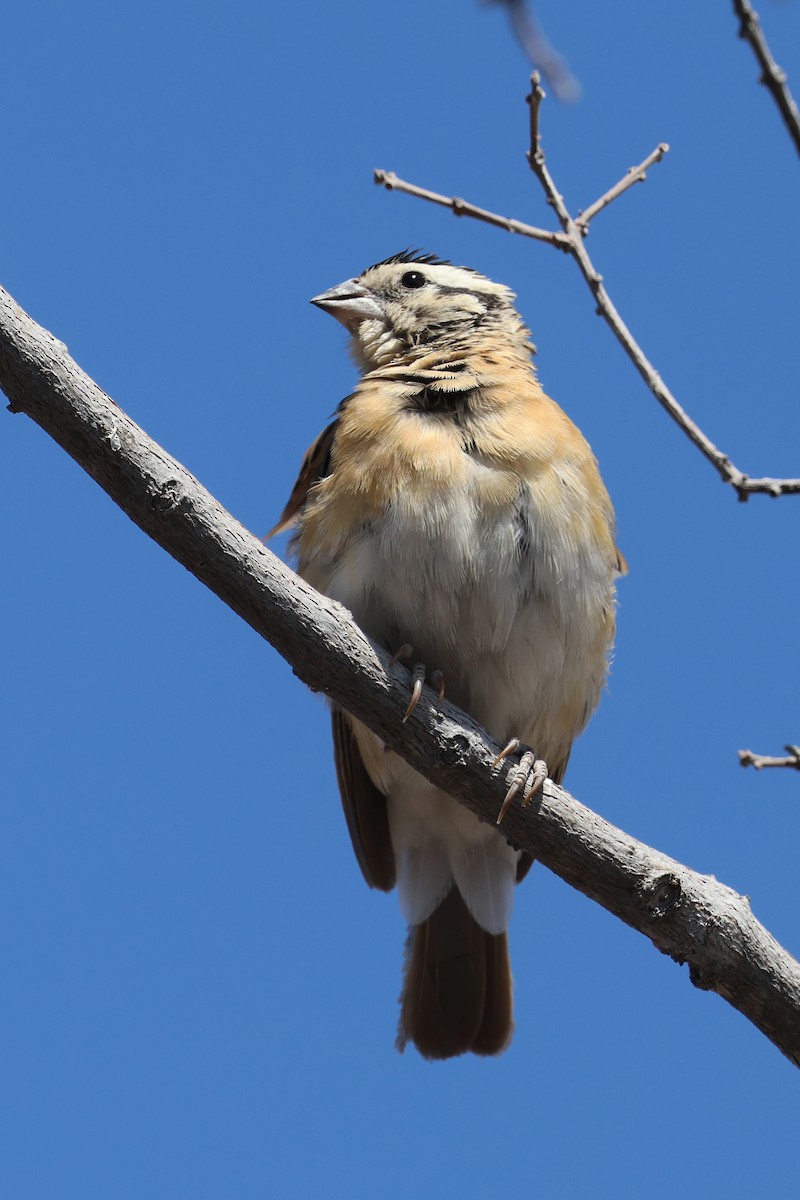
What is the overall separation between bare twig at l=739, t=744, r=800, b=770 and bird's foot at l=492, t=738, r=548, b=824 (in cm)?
113

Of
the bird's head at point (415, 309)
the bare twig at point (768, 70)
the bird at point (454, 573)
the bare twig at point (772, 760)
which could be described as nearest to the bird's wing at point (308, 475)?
the bird at point (454, 573)

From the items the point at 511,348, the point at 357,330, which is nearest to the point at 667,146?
the point at 511,348

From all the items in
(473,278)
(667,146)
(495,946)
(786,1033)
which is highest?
(473,278)

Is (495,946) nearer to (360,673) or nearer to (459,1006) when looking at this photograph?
(459,1006)

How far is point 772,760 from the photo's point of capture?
337cm

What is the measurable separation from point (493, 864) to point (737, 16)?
183 inches

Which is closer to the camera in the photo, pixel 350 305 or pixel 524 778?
pixel 524 778

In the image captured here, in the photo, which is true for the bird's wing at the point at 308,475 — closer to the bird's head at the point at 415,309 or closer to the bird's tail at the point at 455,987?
the bird's head at the point at 415,309

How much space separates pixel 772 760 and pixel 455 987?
3.34 meters

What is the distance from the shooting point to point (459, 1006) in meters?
6.30

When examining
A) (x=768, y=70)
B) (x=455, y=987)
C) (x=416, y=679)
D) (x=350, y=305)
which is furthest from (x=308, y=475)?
(x=768, y=70)

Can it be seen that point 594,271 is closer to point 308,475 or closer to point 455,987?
point 308,475

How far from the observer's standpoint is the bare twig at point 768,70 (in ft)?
7.40

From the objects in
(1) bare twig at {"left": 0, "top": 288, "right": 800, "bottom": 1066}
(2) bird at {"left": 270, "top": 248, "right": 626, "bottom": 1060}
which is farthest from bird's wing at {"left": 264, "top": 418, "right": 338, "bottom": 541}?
(1) bare twig at {"left": 0, "top": 288, "right": 800, "bottom": 1066}
